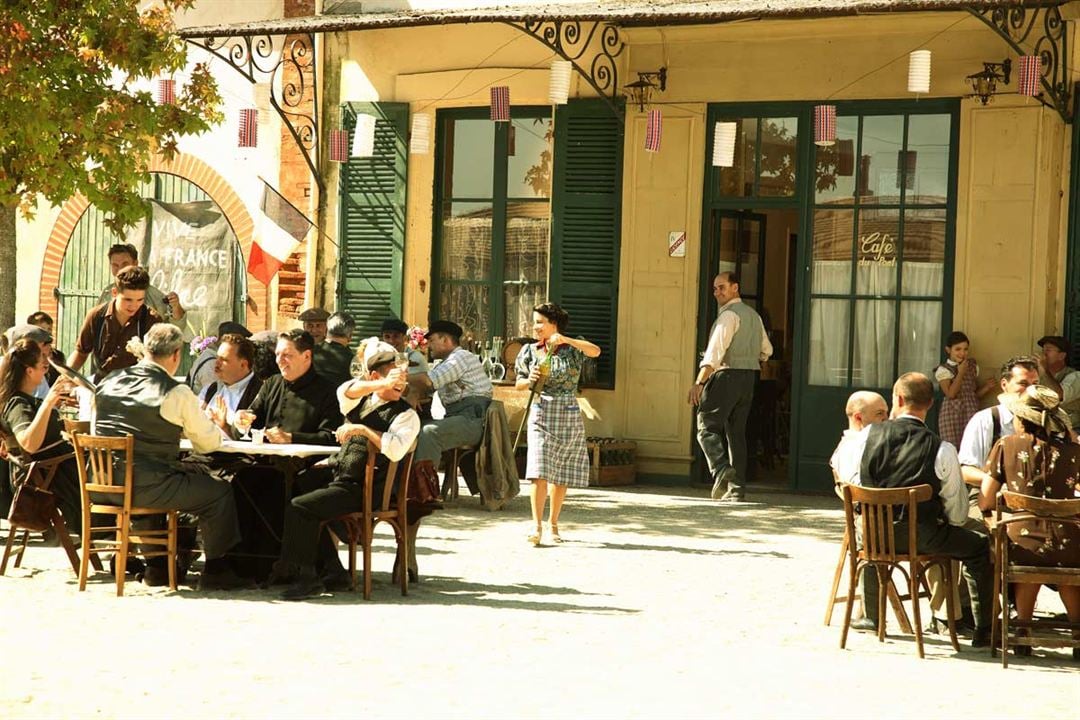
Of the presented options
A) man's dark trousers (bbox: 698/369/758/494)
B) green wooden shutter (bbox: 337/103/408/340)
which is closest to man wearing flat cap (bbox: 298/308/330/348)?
green wooden shutter (bbox: 337/103/408/340)

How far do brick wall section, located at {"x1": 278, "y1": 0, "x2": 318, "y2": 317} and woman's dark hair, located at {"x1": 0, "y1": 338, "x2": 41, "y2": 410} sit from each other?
639 cm

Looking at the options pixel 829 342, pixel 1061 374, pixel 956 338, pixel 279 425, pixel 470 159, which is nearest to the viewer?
pixel 279 425

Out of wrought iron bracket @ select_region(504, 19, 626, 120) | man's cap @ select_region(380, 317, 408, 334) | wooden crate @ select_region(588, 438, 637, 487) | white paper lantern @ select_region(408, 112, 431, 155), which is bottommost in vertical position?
wooden crate @ select_region(588, 438, 637, 487)

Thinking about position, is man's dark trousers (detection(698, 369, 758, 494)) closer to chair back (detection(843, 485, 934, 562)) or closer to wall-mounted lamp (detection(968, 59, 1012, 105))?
wall-mounted lamp (detection(968, 59, 1012, 105))

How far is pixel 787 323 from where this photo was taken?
16.7 metres

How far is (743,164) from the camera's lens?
14.1 metres

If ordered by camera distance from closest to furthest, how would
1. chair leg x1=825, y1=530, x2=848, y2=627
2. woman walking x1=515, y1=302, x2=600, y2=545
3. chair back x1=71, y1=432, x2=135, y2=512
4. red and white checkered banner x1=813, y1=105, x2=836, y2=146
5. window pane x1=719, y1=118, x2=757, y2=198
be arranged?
chair leg x1=825, y1=530, x2=848, y2=627 < chair back x1=71, y1=432, x2=135, y2=512 < woman walking x1=515, y1=302, x2=600, y2=545 < red and white checkered banner x1=813, y1=105, x2=836, y2=146 < window pane x1=719, y1=118, x2=757, y2=198

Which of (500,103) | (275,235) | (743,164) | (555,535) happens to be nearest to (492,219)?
(500,103)

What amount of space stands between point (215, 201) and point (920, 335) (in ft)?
22.8

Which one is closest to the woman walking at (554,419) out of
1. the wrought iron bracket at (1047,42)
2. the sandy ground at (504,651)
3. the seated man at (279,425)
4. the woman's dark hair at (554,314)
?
the woman's dark hair at (554,314)

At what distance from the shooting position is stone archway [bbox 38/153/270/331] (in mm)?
16078

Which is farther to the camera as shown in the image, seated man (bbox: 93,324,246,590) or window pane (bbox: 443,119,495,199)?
window pane (bbox: 443,119,495,199)

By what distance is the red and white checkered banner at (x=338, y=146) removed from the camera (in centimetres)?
1518

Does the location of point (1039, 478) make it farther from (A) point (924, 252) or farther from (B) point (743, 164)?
(B) point (743, 164)
